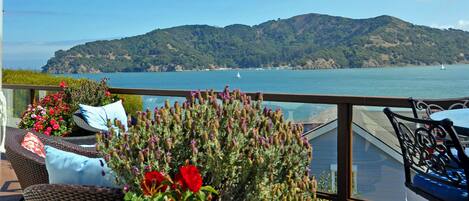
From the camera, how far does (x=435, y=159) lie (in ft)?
8.44

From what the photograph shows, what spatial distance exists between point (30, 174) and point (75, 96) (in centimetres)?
406

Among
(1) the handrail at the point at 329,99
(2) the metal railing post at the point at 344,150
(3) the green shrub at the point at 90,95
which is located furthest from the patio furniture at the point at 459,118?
(3) the green shrub at the point at 90,95

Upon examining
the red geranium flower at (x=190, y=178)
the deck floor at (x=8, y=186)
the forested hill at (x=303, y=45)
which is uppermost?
the forested hill at (x=303, y=45)

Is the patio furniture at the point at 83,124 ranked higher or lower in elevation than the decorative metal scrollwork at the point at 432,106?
lower

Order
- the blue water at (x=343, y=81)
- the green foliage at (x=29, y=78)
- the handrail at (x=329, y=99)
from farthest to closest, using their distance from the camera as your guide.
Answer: the blue water at (x=343, y=81) → the green foliage at (x=29, y=78) → the handrail at (x=329, y=99)

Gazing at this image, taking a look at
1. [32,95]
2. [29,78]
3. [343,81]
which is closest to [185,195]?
[32,95]

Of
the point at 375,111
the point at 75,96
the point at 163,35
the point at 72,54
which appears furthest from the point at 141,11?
the point at 375,111

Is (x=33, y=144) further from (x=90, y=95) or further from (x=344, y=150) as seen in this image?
(x=90, y=95)

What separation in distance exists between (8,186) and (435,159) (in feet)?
12.5

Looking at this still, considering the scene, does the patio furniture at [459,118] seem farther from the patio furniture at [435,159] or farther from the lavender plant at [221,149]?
the lavender plant at [221,149]

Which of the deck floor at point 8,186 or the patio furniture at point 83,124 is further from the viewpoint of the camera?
the patio furniture at point 83,124

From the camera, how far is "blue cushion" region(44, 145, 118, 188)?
7.27 ft

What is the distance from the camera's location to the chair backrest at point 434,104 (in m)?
3.62

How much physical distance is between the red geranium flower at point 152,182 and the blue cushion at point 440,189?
1507mm
